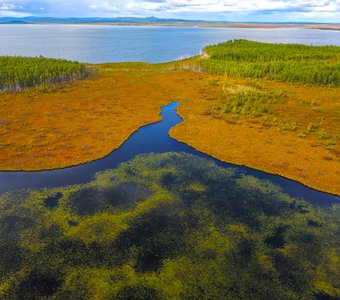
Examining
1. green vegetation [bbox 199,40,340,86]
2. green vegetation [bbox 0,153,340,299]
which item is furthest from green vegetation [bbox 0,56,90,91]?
green vegetation [bbox 0,153,340,299]

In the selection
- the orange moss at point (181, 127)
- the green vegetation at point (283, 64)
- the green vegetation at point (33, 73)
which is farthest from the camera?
the green vegetation at point (283, 64)

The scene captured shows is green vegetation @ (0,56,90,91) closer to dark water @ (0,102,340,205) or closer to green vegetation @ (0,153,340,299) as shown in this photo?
dark water @ (0,102,340,205)

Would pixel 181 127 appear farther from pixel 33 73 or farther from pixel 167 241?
pixel 33 73

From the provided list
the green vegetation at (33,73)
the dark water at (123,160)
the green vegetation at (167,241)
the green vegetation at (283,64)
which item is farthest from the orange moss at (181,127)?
the green vegetation at (167,241)

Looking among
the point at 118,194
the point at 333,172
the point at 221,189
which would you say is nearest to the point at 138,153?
the point at 118,194

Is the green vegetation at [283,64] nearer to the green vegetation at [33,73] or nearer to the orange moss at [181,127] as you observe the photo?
the orange moss at [181,127]

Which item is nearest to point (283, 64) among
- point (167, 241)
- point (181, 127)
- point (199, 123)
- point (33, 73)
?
point (199, 123)

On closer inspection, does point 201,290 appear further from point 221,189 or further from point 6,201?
point 6,201
